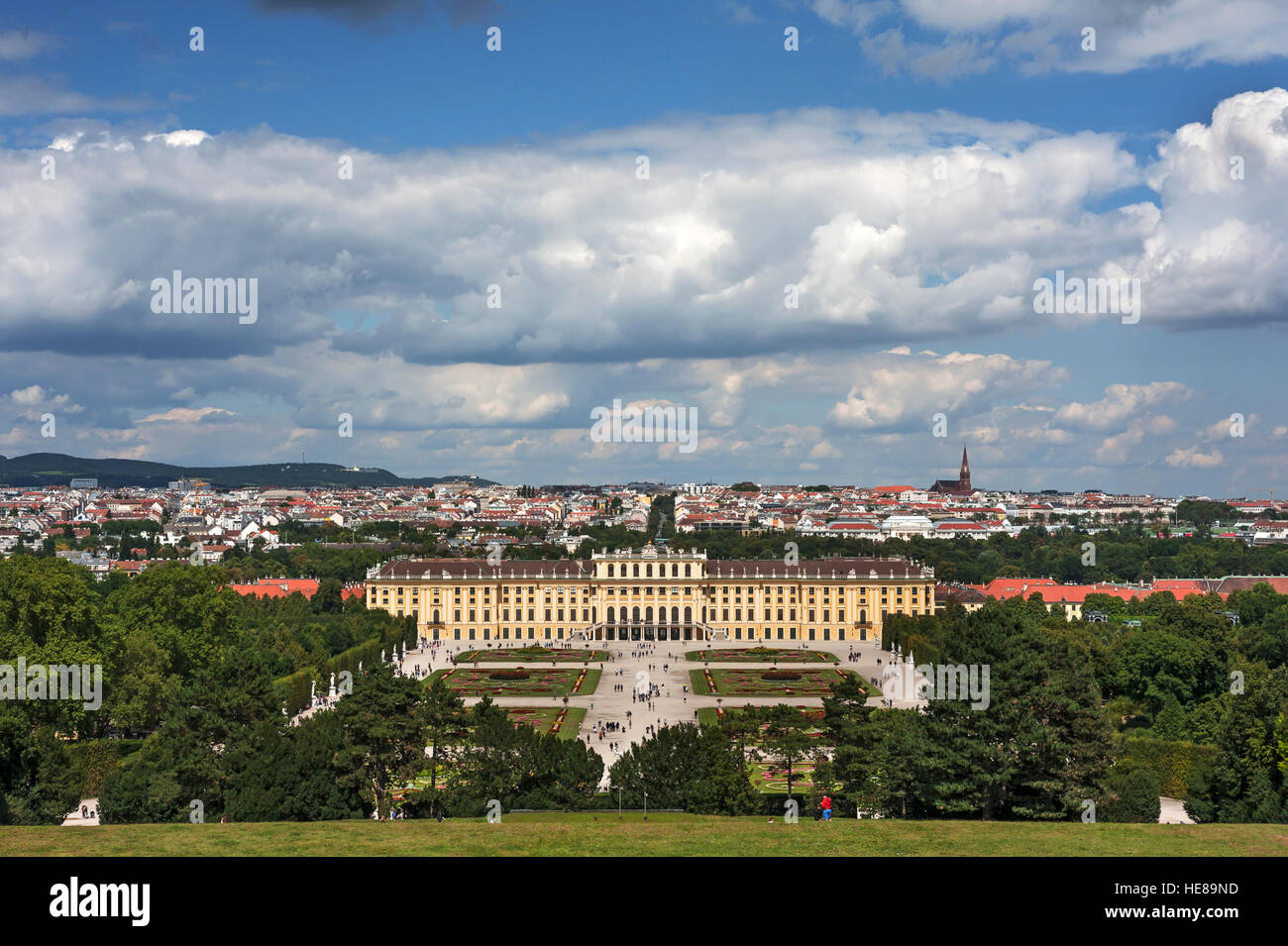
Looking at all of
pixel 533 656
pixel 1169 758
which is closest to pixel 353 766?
pixel 1169 758

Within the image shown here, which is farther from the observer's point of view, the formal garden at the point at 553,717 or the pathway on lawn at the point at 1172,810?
the formal garden at the point at 553,717

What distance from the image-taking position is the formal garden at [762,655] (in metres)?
85.8

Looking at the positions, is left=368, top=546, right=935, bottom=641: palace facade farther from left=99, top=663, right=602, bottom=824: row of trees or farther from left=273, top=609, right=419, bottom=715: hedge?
left=99, top=663, right=602, bottom=824: row of trees

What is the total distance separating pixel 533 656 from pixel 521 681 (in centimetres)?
1396

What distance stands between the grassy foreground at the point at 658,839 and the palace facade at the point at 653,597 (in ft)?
276

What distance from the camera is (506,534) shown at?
19100 centimetres

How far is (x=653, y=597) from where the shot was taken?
351 feet

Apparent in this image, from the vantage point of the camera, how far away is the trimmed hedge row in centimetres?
4212

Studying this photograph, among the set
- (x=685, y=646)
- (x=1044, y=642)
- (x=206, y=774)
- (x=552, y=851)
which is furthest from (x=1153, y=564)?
(x=552, y=851)

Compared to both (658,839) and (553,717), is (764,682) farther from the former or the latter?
(658,839)

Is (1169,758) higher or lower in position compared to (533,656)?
higher

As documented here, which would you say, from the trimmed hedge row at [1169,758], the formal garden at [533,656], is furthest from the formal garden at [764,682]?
the trimmed hedge row at [1169,758]

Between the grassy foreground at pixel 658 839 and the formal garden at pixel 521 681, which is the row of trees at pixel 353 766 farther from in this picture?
the formal garden at pixel 521 681
